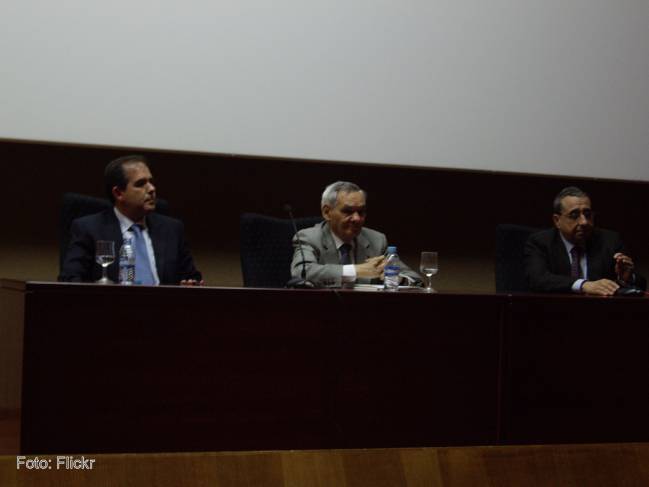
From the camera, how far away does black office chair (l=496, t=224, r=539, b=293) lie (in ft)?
13.3

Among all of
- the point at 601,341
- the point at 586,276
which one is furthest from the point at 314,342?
the point at 586,276

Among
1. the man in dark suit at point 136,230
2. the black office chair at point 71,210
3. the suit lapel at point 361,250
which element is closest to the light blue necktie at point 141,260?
the man in dark suit at point 136,230

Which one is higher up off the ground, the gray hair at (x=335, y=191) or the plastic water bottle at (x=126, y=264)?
the gray hair at (x=335, y=191)

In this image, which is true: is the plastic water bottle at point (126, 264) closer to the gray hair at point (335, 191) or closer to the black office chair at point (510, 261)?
the gray hair at point (335, 191)

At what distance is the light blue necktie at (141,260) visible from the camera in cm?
350

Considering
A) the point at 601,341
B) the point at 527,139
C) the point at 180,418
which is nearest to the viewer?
the point at 180,418

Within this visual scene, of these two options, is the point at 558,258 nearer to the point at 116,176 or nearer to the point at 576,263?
the point at 576,263

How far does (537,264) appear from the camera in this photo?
12.8 ft

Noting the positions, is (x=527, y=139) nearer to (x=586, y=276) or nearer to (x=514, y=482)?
(x=586, y=276)

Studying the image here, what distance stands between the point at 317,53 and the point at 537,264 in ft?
4.44

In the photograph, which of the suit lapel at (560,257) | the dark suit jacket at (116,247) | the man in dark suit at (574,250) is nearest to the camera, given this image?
the dark suit jacket at (116,247)

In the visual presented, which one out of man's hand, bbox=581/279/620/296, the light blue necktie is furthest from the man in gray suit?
man's hand, bbox=581/279/620/296

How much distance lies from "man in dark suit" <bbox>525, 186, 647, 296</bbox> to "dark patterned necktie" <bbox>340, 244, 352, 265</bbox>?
2.52 ft

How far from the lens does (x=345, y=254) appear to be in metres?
3.81
